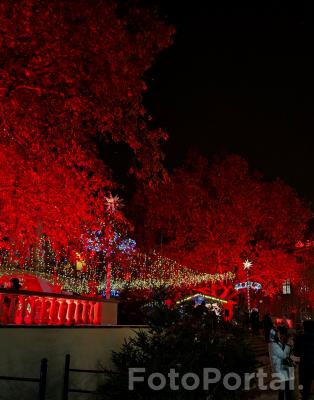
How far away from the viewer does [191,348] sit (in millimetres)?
7324

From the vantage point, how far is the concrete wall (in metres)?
7.39

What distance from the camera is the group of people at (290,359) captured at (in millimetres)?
8227

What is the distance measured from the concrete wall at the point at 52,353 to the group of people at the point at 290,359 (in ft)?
10.5

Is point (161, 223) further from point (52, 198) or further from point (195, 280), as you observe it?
point (52, 198)

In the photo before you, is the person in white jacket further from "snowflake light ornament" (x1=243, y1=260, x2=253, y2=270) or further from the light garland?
"snowflake light ornament" (x1=243, y1=260, x2=253, y2=270)

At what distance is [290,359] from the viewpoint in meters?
8.48

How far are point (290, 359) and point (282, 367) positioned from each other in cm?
24

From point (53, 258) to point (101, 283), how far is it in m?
4.71

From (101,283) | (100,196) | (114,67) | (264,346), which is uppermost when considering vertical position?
(114,67)

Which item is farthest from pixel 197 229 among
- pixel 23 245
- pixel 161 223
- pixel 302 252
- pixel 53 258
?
pixel 23 245

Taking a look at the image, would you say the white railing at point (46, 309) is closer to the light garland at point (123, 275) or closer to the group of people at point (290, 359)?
the light garland at point (123, 275)

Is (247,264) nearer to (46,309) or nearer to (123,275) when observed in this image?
(123,275)

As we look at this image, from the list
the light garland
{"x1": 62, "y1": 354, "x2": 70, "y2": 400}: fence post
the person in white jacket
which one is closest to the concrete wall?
{"x1": 62, "y1": 354, "x2": 70, "y2": 400}: fence post

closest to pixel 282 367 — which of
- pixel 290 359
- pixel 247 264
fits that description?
pixel 290 359
